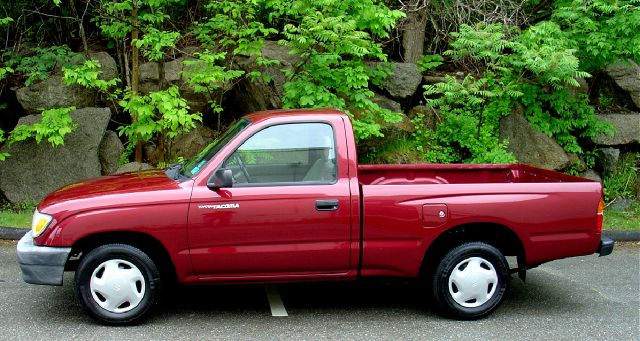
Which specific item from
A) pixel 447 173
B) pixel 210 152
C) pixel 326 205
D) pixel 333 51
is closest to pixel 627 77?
pixel 333 51

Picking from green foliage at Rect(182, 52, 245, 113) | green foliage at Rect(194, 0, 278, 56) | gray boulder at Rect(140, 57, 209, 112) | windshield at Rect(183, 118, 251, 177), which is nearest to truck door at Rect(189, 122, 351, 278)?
windshield at Rect(183, 118, 251, 177)

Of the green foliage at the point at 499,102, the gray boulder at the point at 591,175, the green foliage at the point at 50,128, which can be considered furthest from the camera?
the gray boulder at the point at 591,175

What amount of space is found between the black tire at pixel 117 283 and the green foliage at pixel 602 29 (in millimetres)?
7046

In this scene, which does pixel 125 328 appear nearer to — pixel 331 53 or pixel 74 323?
pixel 74 323

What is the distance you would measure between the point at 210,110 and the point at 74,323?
6076 mm

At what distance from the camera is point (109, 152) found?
32.2 feet

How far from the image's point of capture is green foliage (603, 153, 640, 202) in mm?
10109

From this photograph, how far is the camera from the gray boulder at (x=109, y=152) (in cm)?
976

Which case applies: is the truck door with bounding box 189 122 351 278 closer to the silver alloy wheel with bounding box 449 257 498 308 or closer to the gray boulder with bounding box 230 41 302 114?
the silver alloy wheel with bounding box 449 257 498 308

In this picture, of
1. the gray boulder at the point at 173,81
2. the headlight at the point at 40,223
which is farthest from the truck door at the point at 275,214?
the gray boulder at the point at 173,81

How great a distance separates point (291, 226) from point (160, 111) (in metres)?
4.04

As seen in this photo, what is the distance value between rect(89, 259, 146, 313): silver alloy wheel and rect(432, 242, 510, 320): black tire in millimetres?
2369

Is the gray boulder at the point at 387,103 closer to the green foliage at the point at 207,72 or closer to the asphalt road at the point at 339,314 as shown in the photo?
the green foliage at the point at 207,72

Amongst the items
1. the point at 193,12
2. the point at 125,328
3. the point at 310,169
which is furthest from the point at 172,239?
the point at 193,12
